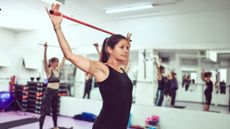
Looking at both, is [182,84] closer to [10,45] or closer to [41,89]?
[41,89]

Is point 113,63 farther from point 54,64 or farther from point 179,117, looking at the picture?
point 179,117

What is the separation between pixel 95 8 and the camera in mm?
4910

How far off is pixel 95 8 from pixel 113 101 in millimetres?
3875

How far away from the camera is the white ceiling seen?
4.36 metres

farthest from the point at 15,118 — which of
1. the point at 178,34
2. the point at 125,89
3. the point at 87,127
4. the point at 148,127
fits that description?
the point at 125,89

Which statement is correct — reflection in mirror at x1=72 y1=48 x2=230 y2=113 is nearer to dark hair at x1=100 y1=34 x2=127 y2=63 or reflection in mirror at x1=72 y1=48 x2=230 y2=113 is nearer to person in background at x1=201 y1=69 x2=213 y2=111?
person in background at x1=201 y1=69 x2=213 y2=111

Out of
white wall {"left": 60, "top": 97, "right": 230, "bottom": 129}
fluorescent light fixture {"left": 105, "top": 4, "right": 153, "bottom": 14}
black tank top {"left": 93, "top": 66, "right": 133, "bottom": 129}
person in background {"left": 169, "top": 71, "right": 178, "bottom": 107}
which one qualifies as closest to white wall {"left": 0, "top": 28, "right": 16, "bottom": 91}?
white wall {"left": 60, "top": 97, "right": 230, "bottom": 129}

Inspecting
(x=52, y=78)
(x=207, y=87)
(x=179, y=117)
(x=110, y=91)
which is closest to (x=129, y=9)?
(x=52, y=78)

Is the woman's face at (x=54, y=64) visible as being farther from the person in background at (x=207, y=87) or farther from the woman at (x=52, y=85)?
the person in background at (x=207, y=87)

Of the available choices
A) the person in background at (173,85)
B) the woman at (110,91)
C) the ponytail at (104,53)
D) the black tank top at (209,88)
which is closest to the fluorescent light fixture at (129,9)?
the person in background at (173,85)

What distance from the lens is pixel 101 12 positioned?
17.0 ft

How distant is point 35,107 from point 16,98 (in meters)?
0.86

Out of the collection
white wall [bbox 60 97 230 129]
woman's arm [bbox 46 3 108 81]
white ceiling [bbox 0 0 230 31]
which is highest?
white ceiling [bbox 0 0 230 31]

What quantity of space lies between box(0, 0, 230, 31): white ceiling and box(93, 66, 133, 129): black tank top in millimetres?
3236
